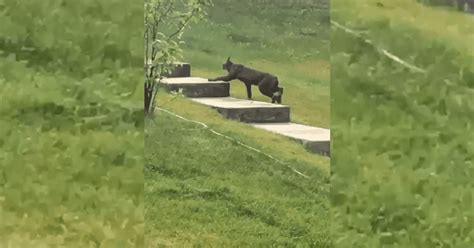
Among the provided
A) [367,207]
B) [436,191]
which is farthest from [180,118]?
[436,191]

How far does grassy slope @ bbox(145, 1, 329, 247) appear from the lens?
264cm

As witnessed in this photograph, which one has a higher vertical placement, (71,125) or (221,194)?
(71,125)

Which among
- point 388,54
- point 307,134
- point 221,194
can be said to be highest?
point 388,54

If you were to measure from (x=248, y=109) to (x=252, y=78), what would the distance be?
0.11m

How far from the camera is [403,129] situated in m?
2.68

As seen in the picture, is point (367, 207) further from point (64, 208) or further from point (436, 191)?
point (64, 208)

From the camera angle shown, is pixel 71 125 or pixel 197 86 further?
pixel 197 86

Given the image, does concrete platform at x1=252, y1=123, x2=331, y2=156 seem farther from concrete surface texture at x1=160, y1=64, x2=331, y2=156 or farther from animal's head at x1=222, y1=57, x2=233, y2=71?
animal's head at x1=222, y1=57, x2=233, y2=71

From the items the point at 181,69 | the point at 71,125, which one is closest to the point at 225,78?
the point at 181,69

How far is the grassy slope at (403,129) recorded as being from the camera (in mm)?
2672

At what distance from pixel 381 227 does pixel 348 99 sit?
0.45 m

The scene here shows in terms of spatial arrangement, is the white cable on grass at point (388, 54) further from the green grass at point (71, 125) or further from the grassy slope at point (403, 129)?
the green grass at point (71, 125)

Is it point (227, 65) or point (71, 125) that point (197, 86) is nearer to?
point (227, 65)

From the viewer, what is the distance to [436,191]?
267 cm
